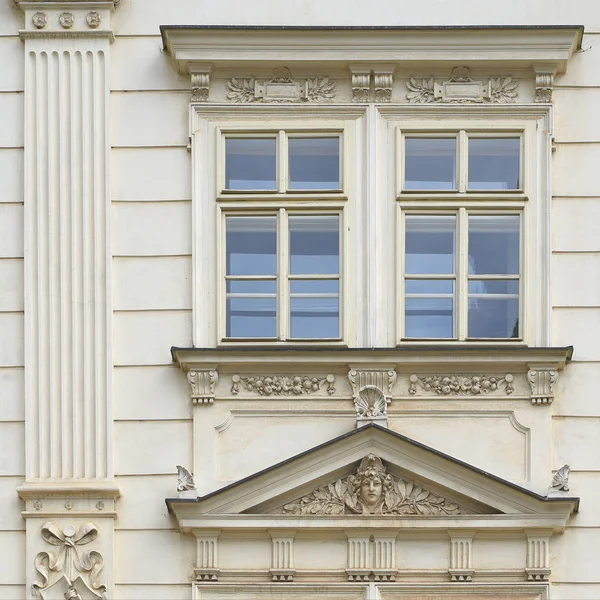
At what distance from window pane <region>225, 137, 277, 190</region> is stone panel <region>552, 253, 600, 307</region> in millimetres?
2900

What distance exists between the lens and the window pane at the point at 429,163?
1783cm

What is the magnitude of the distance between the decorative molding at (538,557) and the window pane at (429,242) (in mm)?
2719

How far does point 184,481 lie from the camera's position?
1702 cm

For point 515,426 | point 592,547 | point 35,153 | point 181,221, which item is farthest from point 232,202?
point 592,547

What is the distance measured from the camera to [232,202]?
17.7 m

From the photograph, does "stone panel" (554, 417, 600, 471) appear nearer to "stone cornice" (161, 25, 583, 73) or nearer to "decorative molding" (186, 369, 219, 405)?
"decorative molding" (186, 369, 219, 405)

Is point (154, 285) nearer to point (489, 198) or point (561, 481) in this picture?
point (489, 198)

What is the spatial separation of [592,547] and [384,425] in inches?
87.6

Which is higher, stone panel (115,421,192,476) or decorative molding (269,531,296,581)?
stone panel (115,421,192,476)

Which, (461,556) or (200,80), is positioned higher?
(200,80)

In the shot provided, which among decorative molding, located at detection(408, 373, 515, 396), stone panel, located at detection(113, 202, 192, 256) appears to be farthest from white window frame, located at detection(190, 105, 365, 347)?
decorative molding, located at detection(408, 373, 515, 396)

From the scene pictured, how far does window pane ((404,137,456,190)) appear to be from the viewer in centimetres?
1783

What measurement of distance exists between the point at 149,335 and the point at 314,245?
5.96 ft

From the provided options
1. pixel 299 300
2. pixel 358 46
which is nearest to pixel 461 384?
pixel 299 300
